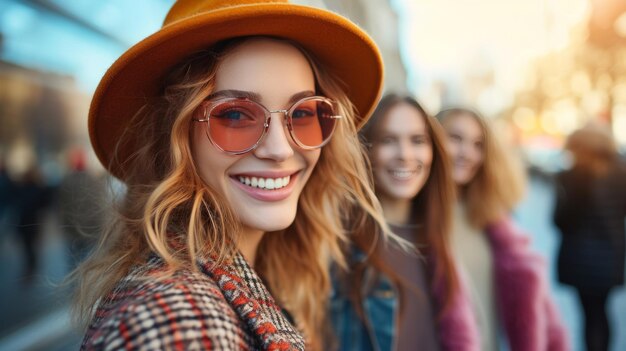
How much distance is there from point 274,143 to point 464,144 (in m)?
0.90

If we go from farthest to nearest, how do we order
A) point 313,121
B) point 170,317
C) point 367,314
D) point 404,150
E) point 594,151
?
point 594,151 < point 367,314 < point 404,150 < point 313,121 < point 170,317

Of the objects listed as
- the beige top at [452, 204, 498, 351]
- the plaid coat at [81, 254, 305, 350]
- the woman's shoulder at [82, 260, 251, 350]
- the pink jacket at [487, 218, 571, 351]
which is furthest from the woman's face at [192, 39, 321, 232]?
the pink jacket at [487, 218, 571, 351]

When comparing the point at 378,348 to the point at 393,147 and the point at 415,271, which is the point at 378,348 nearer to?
the point at 415,271

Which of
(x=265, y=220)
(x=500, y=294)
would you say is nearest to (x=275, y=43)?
(x=265, y=220)

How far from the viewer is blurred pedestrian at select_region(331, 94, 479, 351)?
1.49 metres

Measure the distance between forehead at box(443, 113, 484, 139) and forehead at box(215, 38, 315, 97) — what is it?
0.72 metres

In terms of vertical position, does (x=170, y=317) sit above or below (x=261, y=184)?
below

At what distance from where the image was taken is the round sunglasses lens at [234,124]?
1.10 metres

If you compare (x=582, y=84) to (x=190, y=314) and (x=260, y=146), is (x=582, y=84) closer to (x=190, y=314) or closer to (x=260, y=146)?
(x=260, y=146)

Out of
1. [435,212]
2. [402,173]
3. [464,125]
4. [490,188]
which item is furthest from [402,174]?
[490,188]

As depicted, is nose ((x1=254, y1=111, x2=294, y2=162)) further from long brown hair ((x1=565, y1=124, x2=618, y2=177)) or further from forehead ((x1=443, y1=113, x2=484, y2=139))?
long brown hair ((x1=565, y1=124, x2=618, y2=177))

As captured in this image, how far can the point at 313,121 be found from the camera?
1.21 metres

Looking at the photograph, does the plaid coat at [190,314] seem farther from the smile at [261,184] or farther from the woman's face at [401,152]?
the woman's face at [401,152]

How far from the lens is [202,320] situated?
2.62 feet
